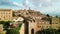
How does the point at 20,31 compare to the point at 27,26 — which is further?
the point at 27,26

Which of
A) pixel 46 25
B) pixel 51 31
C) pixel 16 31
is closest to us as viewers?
pixel 16 31

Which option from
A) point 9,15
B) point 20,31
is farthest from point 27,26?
point 9,15

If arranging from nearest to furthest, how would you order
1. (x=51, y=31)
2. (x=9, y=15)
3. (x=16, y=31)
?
(x=16, y=31) → (x=51, y=31) → (x=9, y=15)

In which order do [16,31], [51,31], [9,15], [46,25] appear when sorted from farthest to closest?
[9,15] → [46,25] → [51,31] → [16,31]

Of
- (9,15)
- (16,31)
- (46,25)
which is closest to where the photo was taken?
(16,31)

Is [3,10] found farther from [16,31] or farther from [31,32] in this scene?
[16,31]

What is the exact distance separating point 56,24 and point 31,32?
5779 mm

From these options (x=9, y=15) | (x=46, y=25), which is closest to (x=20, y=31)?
(x=46, y=25)

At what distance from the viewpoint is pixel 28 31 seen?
1561 inches

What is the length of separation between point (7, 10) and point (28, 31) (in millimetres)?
21258

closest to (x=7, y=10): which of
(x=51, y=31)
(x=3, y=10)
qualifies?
(x=3, y=10)

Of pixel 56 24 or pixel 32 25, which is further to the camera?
pixel 56 24

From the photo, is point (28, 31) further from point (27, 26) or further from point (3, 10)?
point (3, 10)

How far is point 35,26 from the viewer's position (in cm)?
4050
